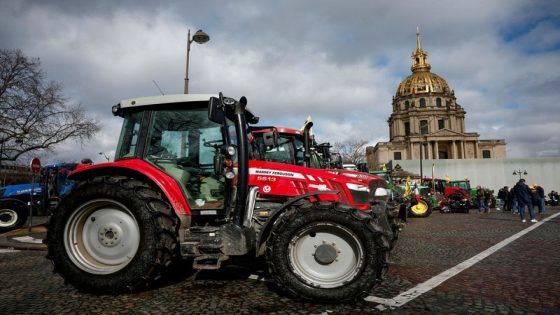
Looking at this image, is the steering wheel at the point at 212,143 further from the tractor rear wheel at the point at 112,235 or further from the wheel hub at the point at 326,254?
the wheel hub at the point at 326,254

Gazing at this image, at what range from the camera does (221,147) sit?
13.7 feet

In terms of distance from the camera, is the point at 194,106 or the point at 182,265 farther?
the point at 182,265

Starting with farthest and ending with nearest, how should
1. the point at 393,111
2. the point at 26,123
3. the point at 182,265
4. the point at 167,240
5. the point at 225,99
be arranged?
the point at 393,111 < the point at 26,123 < the point at 182,265 < the point at 225,99 < the point at 167,240

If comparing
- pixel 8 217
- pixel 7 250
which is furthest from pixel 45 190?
pixel 7 250

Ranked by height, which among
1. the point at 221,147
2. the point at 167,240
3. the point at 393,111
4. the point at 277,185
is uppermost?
the point at 393,111

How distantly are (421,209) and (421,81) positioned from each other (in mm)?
89797

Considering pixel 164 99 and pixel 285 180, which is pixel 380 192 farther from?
pixel 164 99

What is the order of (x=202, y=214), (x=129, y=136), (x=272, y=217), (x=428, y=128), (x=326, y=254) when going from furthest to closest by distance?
1. (x=428, y=128)
2. (x=129, y=136)
3. (x=202, y=214)
4. (x=272, y=217)
5. (x=326, y=254)

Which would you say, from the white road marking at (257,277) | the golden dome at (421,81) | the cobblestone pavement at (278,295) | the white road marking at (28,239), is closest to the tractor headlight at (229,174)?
the cobblestone pavement at (278,295)

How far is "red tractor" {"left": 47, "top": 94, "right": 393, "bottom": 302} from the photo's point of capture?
11.9ft

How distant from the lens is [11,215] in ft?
39.2

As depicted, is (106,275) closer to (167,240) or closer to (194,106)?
(167,240)

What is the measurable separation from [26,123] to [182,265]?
25858 mm

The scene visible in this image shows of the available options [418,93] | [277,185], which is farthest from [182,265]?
[418,93]
